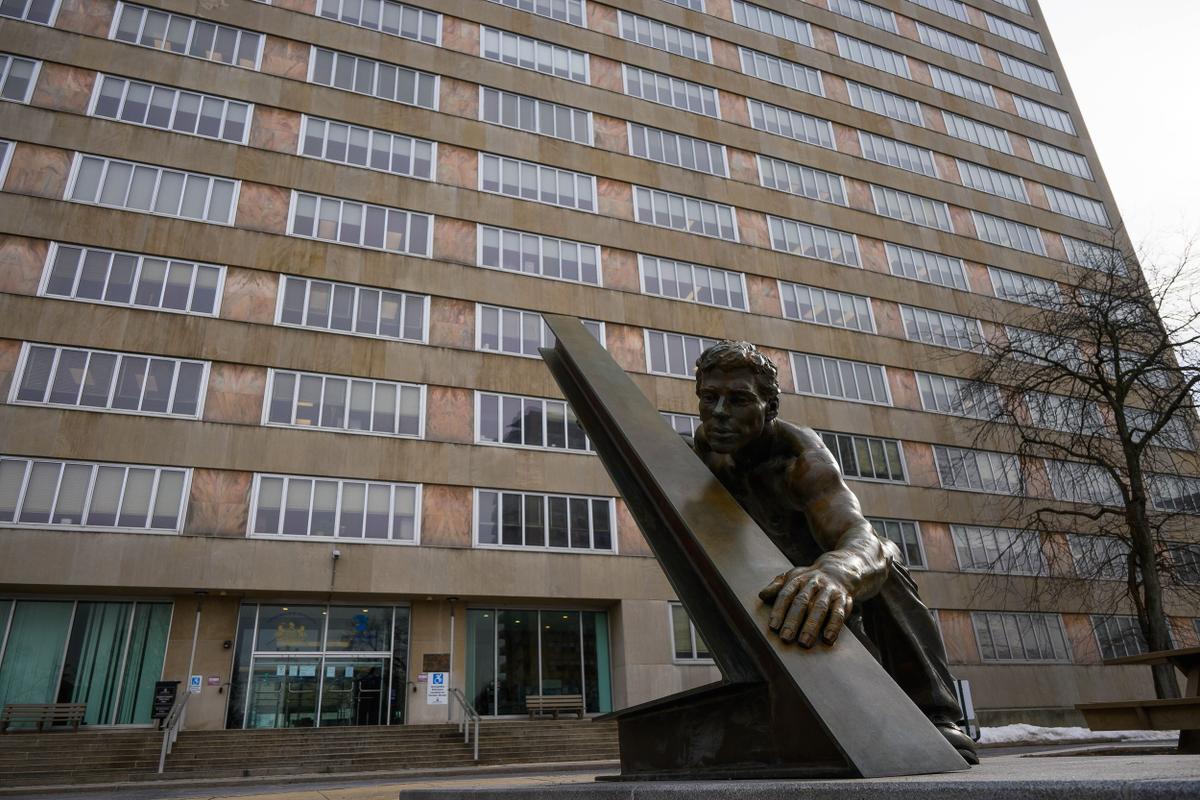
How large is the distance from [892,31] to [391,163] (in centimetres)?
2872

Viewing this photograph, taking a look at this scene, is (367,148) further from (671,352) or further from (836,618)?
(836,618)

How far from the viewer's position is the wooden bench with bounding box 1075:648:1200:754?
17.1ft

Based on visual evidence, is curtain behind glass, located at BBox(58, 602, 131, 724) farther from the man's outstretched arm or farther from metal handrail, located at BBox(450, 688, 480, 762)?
the man's outstretched arm

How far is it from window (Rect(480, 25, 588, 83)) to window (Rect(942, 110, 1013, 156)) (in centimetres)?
2011

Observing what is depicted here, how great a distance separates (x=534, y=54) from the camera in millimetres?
30906

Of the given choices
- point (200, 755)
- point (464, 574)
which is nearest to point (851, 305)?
point (464, 574)

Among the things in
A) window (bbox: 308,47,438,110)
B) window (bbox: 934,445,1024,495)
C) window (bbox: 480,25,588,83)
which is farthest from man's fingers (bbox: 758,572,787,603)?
window (bbox: 480,25,588,83)

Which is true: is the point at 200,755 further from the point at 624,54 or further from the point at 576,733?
the point at 624,54

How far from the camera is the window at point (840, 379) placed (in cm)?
2969

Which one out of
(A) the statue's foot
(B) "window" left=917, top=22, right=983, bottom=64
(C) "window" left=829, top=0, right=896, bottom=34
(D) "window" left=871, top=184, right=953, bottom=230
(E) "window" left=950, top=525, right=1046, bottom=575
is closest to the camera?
(A) the statue's foot

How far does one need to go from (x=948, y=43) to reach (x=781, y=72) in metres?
12.9

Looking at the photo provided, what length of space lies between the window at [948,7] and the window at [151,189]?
124 feet

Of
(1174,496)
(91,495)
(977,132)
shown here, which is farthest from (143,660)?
(977,132)

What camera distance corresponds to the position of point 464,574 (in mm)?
22203
